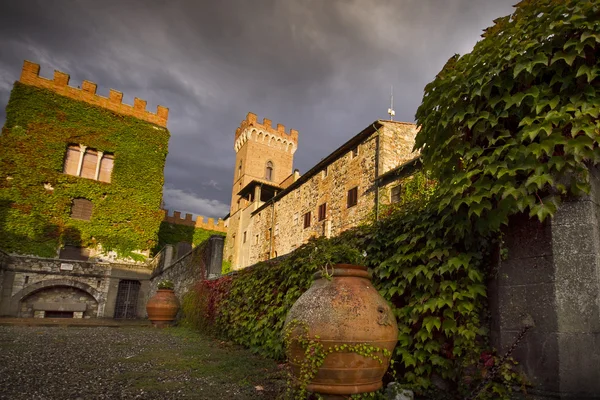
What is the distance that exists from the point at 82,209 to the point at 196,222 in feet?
33.0

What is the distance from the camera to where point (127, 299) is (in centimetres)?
1900

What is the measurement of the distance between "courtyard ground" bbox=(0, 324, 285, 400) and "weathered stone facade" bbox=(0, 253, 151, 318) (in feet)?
43.2

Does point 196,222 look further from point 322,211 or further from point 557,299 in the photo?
point 557,299

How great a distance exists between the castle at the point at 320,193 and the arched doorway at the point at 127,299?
814 centimetres

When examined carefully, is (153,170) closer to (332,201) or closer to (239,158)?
(332,201)

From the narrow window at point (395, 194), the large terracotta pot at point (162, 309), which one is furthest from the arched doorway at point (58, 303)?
the narrow window at point (395, 194)

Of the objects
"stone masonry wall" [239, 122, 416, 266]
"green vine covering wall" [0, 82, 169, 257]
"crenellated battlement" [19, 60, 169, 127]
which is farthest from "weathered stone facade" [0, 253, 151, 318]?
"crenellated battlement" [19, 60, 169, 127]

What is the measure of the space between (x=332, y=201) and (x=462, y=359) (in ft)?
49.9

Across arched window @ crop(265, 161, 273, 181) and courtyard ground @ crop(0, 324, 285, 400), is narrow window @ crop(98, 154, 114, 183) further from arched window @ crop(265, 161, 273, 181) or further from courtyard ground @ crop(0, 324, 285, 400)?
arched window @ crop(265, 161, 273, 181)

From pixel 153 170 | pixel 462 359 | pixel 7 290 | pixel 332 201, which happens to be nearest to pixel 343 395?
pixel 462 359

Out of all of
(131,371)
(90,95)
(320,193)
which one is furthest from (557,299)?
(90,95)

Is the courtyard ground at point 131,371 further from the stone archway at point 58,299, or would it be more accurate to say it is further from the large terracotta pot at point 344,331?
the stone archway at point 58,299

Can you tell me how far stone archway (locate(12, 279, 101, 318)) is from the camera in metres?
16.5

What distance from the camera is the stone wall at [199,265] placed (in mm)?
9062
